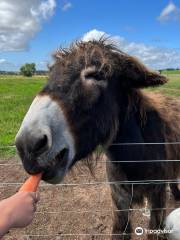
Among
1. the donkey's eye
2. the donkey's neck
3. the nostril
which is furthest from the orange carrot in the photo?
the donkey's neck

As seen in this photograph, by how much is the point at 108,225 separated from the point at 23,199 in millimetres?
3350

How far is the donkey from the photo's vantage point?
279cm

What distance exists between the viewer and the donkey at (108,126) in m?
2.79

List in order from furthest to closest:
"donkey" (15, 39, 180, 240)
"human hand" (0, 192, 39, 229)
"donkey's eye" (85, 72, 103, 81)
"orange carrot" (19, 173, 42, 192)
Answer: "donkey's eye" (85, 72, 103, 81), "donkey" (15, 39, 180, 240), "orange carrot" (19, 173, 42, 192), "human hand" (0, 192, 39, 229)

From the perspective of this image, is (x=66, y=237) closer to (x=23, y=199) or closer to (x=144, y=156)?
(x=144, y=156)

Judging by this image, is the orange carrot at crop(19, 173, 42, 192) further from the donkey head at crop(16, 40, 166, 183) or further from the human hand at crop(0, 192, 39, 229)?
the human hand at crop(0, 192, 39, 229)

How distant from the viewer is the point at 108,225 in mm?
5230

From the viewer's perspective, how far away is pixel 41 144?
2.71 meters

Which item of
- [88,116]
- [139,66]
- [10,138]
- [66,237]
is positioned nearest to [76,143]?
[88,116]

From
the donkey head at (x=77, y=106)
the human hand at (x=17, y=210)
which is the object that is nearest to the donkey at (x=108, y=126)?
the donkey head at (x=77, y=106)

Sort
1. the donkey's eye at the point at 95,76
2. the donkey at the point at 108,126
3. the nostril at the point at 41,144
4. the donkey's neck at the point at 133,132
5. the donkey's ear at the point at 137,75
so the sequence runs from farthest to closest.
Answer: the donkey's neck at the point at 133,132 → the donkey's ear at the point at 137,75 → the donkey's eye at the point at 95,76 → the donkey at the point at 108,126 → the nostril at the point at 41,144

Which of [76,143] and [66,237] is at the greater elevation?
[76,143]

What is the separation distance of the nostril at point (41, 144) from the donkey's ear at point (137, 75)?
1.23 metres

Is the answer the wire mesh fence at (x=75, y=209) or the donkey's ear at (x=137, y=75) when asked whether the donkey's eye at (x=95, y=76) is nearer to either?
the donkey's ear at (x=137, y=75)
